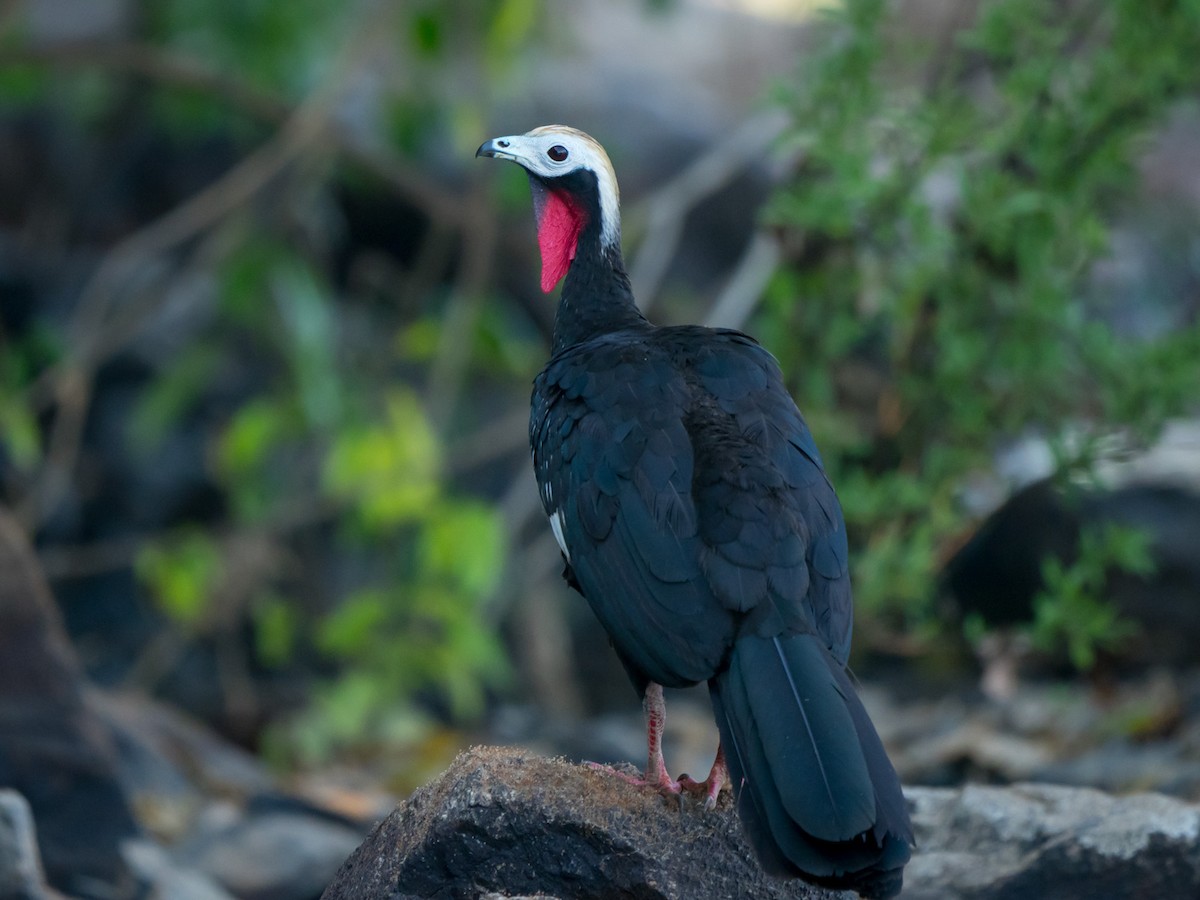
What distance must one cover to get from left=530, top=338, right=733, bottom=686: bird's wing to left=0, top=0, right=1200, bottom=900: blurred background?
213 cm

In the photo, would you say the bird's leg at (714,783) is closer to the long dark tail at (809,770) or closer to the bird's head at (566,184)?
the long dark tail at (809,770)

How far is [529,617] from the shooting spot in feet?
33.3

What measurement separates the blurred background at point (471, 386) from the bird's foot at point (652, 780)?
2.31 meters

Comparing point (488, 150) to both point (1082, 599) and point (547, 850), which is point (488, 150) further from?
point (1082, 599)

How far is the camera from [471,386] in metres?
10.8

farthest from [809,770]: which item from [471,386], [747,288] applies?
[471,386]

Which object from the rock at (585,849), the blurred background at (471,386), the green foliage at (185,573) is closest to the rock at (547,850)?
the rock at (585,849)

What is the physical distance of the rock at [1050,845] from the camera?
371 centimetres

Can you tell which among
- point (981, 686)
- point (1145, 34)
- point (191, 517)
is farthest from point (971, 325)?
point (191, 517)

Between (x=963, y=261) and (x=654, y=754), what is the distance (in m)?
3.40

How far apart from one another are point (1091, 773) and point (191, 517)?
6992 mm

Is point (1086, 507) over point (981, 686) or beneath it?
over

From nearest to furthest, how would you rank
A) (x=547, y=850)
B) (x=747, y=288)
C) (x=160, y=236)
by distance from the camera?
(x=547, y=850), (x=747, y=288), (x=160, y=236)

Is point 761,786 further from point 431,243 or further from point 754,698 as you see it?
point 431,243
